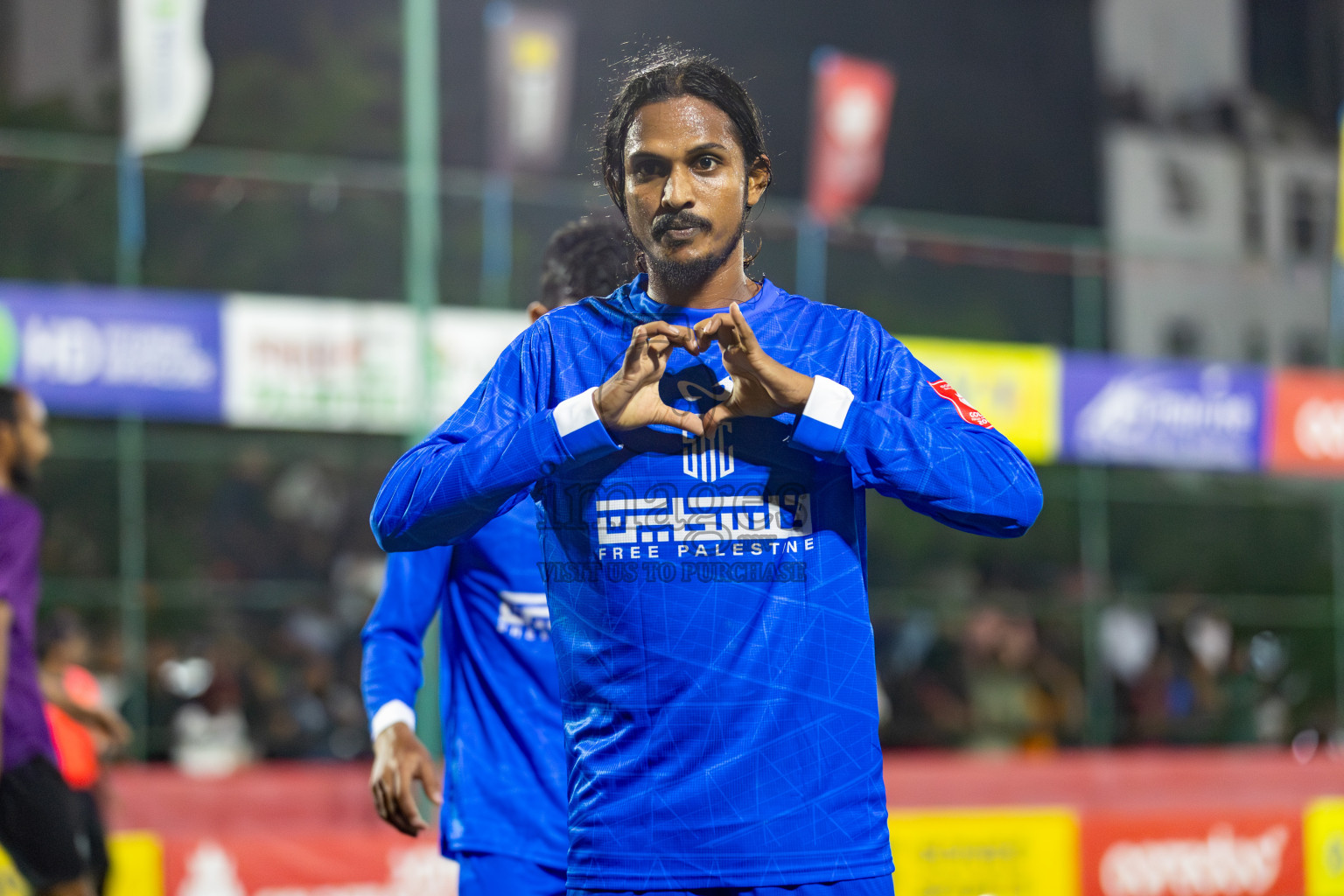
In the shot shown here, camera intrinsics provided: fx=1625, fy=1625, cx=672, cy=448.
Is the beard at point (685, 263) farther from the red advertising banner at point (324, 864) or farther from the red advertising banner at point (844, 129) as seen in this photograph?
the red advertising banner at point (844, 129)

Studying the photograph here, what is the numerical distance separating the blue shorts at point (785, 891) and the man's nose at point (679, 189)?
0.97m

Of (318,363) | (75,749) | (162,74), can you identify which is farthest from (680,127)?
(162,74)

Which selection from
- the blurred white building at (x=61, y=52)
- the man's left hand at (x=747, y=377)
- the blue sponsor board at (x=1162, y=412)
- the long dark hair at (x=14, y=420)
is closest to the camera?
the man's left hand at (x=747, y=377)

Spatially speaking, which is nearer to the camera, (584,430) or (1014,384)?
(584,430)

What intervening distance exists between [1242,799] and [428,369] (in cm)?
612

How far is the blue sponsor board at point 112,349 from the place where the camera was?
9.80 metres

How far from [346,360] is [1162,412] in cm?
685

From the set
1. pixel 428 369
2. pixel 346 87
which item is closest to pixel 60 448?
pixel 428 369

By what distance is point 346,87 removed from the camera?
79.5 feet

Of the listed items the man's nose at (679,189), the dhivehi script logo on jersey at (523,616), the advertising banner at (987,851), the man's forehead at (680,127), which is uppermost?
the man's forehead at (680,127)

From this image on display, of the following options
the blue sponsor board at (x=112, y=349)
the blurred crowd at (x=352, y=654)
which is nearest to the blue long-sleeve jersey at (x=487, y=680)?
the blue sponsor board at (x=112, y=349)

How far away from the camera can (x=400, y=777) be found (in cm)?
343

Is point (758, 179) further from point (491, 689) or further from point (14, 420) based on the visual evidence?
point (14, 420)

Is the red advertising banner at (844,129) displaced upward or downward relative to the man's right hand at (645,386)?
upward
